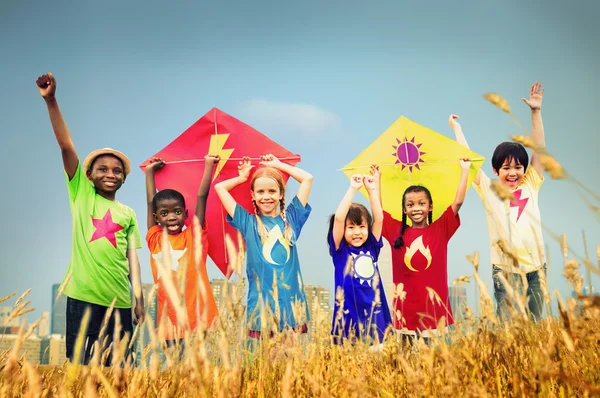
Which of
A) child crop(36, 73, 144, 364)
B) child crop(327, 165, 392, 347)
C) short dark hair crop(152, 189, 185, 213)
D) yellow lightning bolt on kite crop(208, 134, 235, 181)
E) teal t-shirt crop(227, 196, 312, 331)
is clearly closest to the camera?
child crop(36, 73, 144, 364)

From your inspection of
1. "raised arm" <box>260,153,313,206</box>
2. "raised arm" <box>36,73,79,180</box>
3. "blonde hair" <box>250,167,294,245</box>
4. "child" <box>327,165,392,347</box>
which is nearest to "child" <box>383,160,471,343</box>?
"child" <box>327,165,392,347</box>

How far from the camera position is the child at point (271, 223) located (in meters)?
4.64

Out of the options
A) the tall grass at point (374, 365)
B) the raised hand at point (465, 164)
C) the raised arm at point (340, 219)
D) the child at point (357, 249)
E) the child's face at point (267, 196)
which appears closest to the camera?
the tall grass at point (374, 365)

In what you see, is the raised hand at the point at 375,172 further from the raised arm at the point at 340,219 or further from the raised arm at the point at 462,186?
the raised arm at the point at 462,186

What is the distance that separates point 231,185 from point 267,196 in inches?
20.5

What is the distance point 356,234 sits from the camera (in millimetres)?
4992

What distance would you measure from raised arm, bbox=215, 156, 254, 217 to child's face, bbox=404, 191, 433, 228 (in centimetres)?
174

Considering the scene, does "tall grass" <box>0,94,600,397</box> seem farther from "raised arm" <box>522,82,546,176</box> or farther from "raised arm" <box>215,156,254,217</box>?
"raised arm" <box>522,82,546,176</box>

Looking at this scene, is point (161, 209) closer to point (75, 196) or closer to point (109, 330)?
point (75, 196)

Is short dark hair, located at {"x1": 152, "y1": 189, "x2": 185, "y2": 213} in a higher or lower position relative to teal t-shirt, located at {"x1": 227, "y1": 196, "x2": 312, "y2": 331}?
higher

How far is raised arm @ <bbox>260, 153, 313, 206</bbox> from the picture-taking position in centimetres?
530

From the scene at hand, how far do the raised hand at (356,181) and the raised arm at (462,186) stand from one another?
40.0 inches

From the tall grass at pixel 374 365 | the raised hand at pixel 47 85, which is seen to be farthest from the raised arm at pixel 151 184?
the tall grass at pixel 374 365

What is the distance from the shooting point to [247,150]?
5812mm
